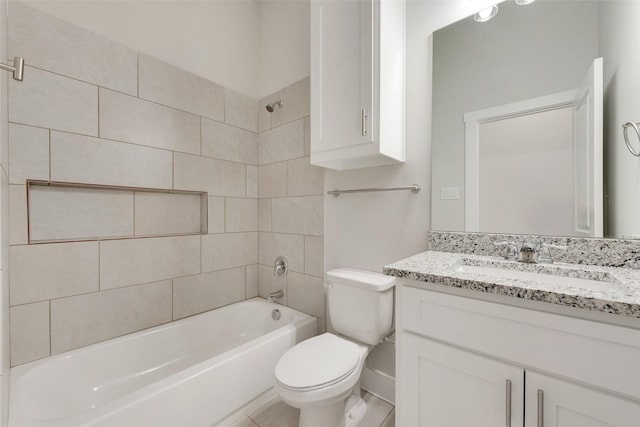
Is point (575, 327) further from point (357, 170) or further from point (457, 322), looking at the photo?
point (357, 170)

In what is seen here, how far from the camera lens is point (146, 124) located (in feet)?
5.51

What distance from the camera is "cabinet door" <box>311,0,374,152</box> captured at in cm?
131

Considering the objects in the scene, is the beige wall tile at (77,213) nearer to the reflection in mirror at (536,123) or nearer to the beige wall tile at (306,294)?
the beige wall tile at (306,294)

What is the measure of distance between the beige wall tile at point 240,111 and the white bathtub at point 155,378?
5.04 ft

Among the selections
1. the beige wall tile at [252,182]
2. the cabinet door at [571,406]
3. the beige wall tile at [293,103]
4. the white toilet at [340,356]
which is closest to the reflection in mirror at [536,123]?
the white toilet at [340,356]

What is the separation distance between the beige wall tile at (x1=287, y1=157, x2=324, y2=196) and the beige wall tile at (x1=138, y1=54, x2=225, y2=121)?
713mm

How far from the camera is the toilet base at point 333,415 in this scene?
1223mm

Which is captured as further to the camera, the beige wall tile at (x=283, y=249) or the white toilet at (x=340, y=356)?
the beige wall tile at (x=283, y=249)

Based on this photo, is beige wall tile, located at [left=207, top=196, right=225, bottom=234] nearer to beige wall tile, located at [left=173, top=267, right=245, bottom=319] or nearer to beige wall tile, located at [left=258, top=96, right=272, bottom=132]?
beige wall tile, located at [left=173, top=267, right=245, bottom=319]

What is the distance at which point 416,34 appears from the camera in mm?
1453

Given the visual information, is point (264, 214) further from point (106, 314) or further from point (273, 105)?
point (106, 314)

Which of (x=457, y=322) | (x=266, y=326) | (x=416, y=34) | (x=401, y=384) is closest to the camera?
(x=457, y=322)

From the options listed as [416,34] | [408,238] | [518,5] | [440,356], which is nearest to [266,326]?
[408,238]

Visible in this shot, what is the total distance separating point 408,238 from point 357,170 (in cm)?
54
